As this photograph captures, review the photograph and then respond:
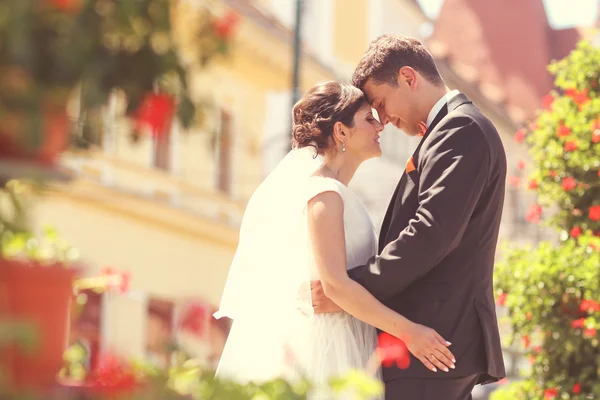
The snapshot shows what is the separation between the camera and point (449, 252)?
4.08 m

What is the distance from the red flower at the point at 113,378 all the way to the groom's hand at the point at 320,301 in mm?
2828

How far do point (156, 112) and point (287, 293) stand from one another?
300 centimetres

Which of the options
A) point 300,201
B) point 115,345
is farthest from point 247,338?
point 115,345

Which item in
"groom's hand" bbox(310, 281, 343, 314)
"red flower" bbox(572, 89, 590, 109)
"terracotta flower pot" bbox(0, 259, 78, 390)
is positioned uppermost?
"red flower" bbox(572, 89, 590, 109)

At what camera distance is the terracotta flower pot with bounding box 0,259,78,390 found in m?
1.50

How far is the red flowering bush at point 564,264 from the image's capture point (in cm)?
680

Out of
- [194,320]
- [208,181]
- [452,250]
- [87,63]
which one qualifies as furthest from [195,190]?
[87,63]

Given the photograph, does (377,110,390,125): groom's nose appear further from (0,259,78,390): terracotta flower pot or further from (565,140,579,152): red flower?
(565,140,579,152): red flower

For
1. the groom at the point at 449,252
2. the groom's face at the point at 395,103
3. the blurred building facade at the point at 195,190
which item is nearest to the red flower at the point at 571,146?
the groom's face at the point at 395,103

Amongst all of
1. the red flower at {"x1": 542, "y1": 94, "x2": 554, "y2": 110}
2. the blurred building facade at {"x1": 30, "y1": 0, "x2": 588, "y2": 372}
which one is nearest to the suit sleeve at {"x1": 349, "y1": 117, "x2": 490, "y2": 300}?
the red flower at {"x1": 542, "y1": 94, "x2": 554, "y2": 110}

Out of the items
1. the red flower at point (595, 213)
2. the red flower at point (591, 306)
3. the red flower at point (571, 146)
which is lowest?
the red flower at point (591, 306)

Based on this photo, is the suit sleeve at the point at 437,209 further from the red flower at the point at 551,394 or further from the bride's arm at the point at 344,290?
the red flower at the point at 551,394

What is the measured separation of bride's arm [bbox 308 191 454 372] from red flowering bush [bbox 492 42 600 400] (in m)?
2.58

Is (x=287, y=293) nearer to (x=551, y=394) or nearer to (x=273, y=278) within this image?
(x=273, y=278)
